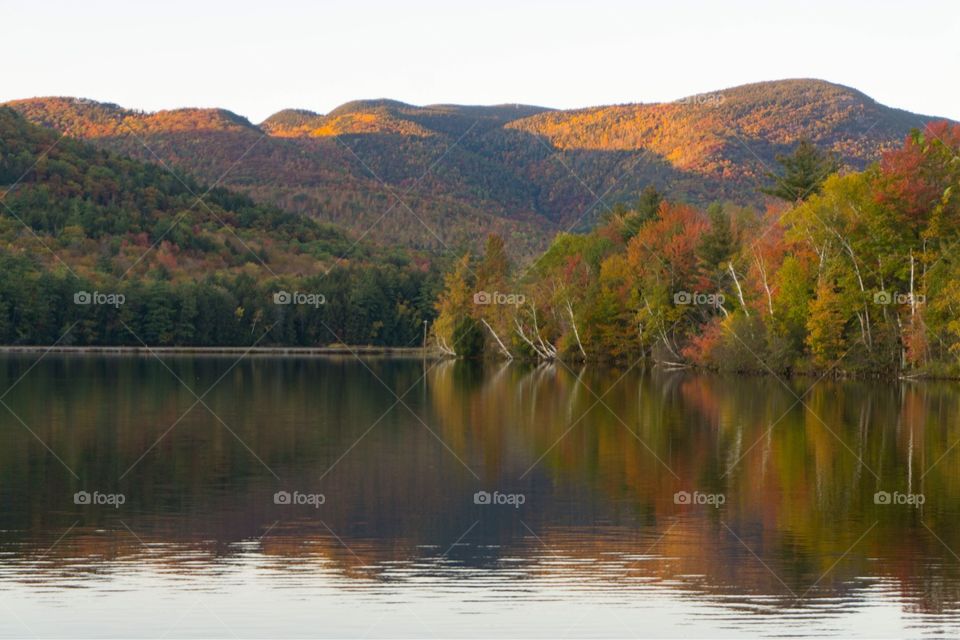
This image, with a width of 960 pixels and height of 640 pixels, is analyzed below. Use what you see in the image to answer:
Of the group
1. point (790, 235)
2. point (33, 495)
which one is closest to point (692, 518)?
point (33, 495)

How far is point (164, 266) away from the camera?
438 feet

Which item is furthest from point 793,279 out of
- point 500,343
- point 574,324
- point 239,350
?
point 239,350

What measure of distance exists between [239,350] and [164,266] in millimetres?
14361

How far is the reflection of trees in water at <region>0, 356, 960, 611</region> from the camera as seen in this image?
18.7m

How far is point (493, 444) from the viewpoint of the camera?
33.5m

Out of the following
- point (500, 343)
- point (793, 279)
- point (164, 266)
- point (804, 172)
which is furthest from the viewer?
point (164, 266)

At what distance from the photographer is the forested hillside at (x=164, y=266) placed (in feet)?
392

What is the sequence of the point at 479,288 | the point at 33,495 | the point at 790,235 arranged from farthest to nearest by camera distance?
1. the point at 479,288
2. the point at 790,235
3. the point at 33,495

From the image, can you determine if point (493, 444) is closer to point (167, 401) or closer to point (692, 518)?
point (692, 518)

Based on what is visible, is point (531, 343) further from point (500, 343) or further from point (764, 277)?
point (764, 277)

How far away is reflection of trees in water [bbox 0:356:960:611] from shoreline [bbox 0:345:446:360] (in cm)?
6829

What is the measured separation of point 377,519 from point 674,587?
6354mm

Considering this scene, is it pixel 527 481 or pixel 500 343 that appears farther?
pixel 500 343

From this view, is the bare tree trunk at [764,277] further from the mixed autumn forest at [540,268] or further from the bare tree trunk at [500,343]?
the bare tree trunk at [500,343]
